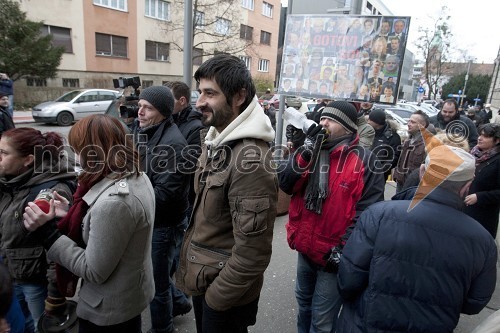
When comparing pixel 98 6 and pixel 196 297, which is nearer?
pixel 196 297

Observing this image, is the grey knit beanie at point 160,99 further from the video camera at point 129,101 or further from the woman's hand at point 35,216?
the woman's hand at point 35,216

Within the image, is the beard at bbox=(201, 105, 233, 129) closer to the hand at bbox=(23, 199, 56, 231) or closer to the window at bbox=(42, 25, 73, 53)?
the hand at bbox=(23, 199, 56, 231)

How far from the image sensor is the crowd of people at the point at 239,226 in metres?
1.48

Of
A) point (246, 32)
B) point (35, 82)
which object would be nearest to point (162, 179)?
point (35, 82)

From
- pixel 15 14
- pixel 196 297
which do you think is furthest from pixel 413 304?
pixel 15 14

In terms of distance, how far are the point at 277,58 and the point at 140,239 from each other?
1632 inches

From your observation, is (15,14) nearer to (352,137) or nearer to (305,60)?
(305,60)

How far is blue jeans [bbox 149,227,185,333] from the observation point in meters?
2.57

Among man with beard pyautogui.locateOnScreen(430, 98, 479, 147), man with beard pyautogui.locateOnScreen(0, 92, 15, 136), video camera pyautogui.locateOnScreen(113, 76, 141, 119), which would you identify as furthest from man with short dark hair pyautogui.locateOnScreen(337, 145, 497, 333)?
man with beard pyautogui.locateOnScreen(0, 92, 15, 136)

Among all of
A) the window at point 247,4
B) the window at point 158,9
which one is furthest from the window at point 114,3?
the window at point 247,4

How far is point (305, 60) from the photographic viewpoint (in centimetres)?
461

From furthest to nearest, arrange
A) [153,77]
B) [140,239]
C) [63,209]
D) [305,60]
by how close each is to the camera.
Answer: [153,77]
[305,60]
[63,209]
[140,239]

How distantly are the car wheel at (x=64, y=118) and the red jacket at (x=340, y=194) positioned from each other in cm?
1451

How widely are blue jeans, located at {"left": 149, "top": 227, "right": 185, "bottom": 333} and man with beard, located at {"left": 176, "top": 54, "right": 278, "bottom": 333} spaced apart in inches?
33.9
